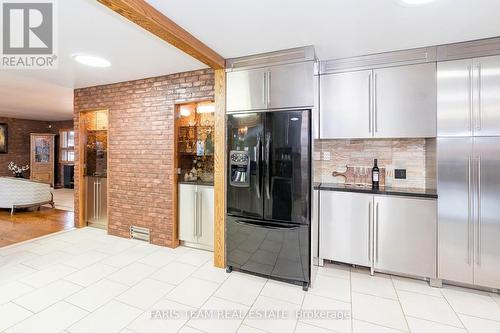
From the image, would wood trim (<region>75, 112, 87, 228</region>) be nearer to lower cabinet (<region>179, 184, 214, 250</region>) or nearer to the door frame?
the door frame

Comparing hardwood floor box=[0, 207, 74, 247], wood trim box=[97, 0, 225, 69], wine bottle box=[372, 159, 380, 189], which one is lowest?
hardwood floor box=[0, 207, 74, 247]

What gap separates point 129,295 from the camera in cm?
247

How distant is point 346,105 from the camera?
2.95 m

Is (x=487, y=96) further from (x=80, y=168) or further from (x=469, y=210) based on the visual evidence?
(x=80, y=168)

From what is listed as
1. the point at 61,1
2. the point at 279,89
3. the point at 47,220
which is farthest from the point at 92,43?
the point at 47,220

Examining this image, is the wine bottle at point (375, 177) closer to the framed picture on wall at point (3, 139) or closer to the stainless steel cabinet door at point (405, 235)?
the stainless steel cabinet door at point (405, 235)

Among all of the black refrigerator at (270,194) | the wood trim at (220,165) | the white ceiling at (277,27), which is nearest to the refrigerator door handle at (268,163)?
the black refrigerator at (270,194)

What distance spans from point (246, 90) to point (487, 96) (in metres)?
2.36

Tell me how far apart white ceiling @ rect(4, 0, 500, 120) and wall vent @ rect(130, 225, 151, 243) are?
2351 mm

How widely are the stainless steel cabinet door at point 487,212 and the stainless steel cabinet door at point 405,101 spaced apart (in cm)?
47

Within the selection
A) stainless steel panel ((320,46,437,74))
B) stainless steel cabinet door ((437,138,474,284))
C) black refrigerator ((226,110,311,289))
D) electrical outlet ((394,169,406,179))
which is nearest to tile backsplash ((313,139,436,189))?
electrical outlet ((394,169,406,179))

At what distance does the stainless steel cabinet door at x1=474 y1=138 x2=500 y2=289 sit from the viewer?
242 cm

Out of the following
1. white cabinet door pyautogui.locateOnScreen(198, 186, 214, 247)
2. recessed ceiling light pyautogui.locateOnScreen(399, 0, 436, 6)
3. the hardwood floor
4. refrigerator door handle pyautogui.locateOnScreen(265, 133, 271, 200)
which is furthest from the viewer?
the hardwood floor

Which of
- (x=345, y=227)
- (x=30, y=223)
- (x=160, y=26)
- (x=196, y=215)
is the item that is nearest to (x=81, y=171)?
(x=30, y=223)
